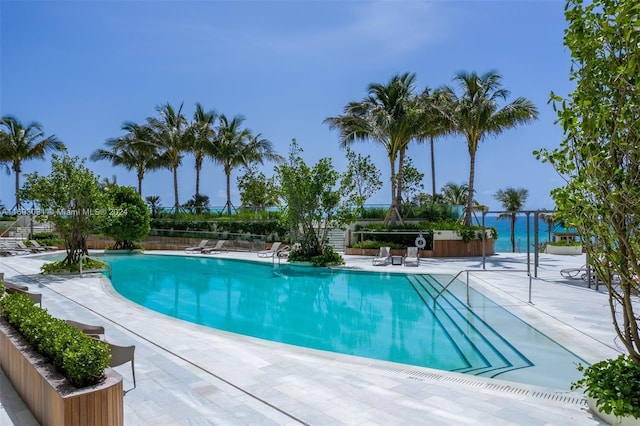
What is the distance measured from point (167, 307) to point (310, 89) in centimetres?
1696

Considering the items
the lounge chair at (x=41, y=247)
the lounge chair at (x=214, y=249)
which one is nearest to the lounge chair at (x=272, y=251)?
the lounge chair at (x=214, y=249)

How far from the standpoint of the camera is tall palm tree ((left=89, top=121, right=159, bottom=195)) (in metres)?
35.5

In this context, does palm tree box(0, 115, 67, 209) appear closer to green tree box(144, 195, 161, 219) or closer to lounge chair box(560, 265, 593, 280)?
green tree box(144, 195, 161, 219)

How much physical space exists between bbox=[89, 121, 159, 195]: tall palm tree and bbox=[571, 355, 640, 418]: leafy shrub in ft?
117

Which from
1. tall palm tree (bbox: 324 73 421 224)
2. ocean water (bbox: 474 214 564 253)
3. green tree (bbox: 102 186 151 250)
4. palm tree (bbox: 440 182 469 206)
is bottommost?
ocean water (bbox: 474 214 564 253)

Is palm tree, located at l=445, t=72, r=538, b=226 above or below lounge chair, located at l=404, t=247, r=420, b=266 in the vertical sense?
above

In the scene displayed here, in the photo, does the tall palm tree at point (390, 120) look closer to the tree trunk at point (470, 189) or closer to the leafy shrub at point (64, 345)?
the tree trunk at point (470, 189)

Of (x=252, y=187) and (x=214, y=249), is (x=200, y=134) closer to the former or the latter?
(x=252, y=187)

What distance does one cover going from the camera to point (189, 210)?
113 ft

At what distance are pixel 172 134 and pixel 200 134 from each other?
6.88 feet

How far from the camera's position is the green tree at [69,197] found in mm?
15062

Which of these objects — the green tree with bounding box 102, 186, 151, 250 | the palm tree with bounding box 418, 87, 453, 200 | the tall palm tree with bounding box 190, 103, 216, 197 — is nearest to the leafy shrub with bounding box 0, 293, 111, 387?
the green tree with bounding box 102, 186, 151, 250

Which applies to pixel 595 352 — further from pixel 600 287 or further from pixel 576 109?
pixel 600 287

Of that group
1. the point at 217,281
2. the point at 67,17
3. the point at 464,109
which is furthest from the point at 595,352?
the point at 464,109
